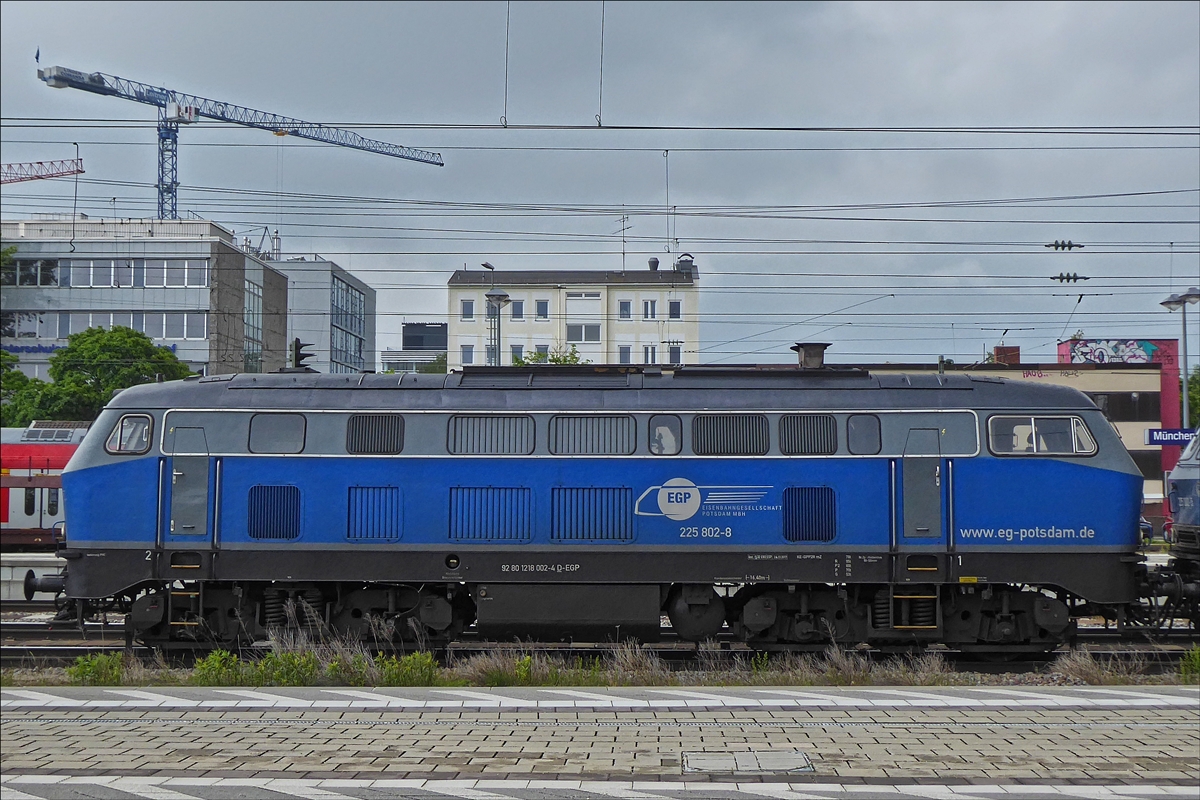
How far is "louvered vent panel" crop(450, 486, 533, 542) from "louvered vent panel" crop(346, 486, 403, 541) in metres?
0.74

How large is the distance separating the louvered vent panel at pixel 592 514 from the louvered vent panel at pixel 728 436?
3.93ft

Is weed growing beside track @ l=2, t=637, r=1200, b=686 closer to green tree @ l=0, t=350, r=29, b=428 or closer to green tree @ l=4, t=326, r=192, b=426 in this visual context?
green tree @ l=4, t=326, r=192, b=426

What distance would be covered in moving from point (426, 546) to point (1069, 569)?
27.5 feet

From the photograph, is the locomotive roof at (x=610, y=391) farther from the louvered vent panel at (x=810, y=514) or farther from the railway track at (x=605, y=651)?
the railway track at (x=605, y=651)

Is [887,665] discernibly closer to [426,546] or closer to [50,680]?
[426,546]

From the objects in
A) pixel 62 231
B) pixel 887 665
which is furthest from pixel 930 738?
pixel 62 231

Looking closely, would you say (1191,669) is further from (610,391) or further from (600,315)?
(600,315)

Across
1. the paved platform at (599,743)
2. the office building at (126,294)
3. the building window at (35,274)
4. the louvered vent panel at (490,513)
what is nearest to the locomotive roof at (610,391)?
the louvered vent panel at (490,513)

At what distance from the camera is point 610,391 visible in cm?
1411

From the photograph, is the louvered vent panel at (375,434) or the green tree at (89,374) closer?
the louvered vent panel at (375,434)

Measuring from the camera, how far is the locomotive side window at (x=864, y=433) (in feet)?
45.5

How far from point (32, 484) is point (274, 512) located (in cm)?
2364

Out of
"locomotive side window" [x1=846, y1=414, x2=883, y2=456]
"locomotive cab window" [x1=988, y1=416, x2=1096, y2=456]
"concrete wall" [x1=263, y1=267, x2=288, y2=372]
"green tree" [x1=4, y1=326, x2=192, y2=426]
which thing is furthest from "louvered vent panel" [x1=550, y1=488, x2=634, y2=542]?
Answer: "concrete wall" [x1=263, y1=267, x2=288, y2=372]

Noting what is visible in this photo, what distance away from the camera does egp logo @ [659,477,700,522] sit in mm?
13734
